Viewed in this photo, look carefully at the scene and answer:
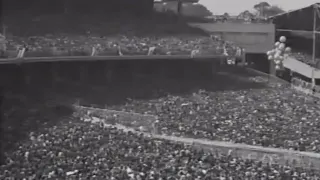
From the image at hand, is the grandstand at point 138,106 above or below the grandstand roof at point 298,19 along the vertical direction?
below

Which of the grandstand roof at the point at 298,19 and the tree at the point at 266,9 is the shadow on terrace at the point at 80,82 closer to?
the grandstand roof at the point at 298,19

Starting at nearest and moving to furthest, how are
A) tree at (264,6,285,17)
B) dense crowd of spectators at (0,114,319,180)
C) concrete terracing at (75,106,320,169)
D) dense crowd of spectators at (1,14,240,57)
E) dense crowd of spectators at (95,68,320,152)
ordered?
1. dense crowd of spectators at (0,114,319,180)
2. concrete terracing at (75,106,320,169)
3. dense crowd of spectators at (95,68,320,152)
4. dense crowd of spectators at (1,14,240,57)
5. tree at (264,6,285,17)

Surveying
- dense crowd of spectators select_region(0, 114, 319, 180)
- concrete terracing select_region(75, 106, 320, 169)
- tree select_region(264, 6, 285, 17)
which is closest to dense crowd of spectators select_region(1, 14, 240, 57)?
concrete terracing select_region(75, 106, 320, 169)

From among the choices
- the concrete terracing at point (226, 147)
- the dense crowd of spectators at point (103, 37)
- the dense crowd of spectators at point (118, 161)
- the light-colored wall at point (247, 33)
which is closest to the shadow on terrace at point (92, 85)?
the dense crowd of spectators at point (103, 37)

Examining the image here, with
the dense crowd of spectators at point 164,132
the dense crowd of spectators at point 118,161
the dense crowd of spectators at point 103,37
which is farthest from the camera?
the dense crowd of spectators at point 103,37

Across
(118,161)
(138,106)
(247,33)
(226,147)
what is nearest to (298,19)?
(247,33)

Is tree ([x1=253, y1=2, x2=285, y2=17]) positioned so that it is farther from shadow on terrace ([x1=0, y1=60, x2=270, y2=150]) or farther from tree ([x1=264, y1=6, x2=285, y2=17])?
shadow on terrace ([x1=0, y1=60, x2=270, y2=150])

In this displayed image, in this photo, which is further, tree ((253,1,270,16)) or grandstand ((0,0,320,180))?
tree ((253,1,270,16))

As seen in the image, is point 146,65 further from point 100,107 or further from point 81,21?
point 100,107
